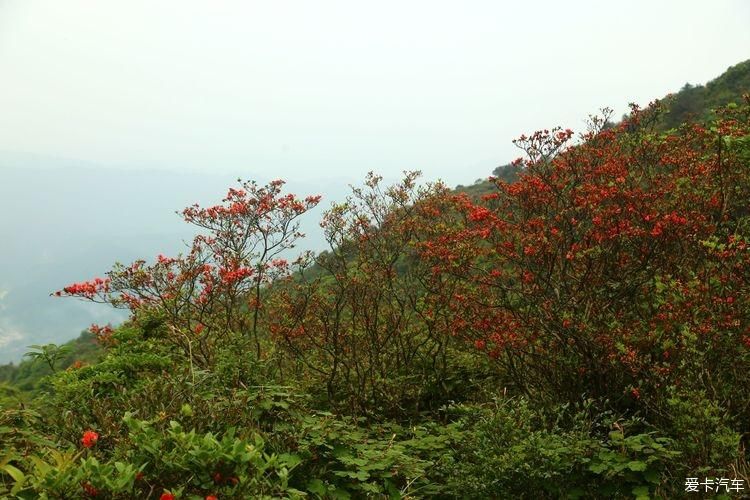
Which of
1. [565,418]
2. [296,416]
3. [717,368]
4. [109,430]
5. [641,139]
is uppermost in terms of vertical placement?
[641,139]

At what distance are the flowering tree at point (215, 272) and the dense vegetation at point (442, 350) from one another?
3cm

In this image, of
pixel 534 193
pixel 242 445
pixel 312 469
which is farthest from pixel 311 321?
pixel 242 445

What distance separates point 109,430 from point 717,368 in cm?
530

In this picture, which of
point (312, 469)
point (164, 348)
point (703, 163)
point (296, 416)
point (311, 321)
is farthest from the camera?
point (311, 321)

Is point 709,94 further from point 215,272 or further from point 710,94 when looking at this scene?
point 215,272

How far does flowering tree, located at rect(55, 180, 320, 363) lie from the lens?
6.69 m

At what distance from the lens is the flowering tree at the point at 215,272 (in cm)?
669

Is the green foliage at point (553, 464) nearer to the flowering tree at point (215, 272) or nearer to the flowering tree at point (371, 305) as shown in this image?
the flowering tree at point (371, 305)

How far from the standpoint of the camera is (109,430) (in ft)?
10.5

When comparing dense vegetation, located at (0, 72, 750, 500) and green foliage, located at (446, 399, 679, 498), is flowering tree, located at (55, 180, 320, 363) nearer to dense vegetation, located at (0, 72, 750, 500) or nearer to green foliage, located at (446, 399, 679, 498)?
dense vegetation, located at (0, 72, 750, 500)

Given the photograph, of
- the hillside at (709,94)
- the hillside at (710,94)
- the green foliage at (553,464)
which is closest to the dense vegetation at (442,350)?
the green foliage at (553,464)

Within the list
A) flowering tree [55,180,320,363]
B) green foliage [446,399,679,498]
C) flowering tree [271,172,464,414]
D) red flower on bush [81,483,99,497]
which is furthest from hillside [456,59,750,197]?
red flower on bush [81,483,99,497]

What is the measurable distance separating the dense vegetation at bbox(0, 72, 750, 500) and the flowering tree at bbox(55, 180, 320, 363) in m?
0.03

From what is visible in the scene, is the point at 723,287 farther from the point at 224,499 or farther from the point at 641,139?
the point at 224,499
